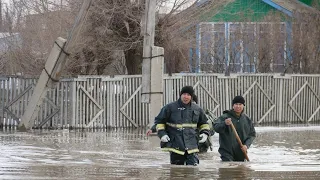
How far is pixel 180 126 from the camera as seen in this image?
1305cm

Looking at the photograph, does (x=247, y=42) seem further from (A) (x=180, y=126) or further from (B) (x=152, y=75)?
(A) (x=180, y=126)

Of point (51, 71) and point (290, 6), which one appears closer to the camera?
point (51, 71)

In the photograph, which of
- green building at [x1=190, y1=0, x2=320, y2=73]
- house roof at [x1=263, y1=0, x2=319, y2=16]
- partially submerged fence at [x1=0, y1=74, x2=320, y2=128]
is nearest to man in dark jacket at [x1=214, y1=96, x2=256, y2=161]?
partially submerged fence at [x1=0, y1=74, x2=320, y2=128]

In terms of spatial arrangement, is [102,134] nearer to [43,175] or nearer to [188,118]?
[188,118]

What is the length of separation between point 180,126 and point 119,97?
12.6m

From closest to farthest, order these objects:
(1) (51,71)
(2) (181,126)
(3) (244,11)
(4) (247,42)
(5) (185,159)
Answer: (2) (181,126) → (5) (185,159) → (1) (51,71) → (4) (247,42) → (3) (244,11)

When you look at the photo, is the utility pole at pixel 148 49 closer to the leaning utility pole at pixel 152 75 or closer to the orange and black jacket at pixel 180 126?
the leaning utility pole at pixel 152 75

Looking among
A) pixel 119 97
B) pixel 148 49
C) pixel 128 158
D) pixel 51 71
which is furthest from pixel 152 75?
pixel 128 158

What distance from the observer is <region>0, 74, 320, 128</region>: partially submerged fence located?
2459cm

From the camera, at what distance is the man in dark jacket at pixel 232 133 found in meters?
13.6

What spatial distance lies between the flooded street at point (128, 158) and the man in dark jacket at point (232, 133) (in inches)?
9.5

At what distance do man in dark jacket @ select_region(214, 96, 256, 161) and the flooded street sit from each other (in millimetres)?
242

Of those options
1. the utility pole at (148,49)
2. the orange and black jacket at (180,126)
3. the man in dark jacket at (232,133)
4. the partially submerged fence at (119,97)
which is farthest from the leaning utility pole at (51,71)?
the orange and black jacket at (180,126)

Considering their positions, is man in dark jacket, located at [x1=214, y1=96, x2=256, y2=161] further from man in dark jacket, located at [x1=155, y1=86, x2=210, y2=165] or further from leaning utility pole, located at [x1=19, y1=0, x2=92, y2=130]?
leaning utility pole, located at [x1=19, y1=0, x2=92, y2=130]
